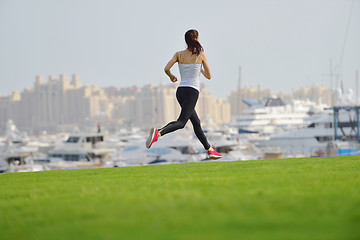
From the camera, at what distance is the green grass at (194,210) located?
292 cm

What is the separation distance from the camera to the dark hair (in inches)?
291

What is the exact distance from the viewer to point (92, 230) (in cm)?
307

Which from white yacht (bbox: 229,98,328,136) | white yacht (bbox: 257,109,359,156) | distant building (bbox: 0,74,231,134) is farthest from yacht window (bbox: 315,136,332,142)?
distant building (bbox: 0,74,231,134)

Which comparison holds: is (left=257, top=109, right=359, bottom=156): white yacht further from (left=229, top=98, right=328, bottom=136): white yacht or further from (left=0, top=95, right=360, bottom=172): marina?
(left=229, top=98, right=328, bottom=136): white yacht

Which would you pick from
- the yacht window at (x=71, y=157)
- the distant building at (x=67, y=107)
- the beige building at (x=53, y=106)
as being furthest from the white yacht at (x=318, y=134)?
the beige building at (x=53, y=106)

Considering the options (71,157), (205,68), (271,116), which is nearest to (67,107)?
(271,116)

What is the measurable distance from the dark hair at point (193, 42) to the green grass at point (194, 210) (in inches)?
106

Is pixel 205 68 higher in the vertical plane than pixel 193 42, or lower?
lower

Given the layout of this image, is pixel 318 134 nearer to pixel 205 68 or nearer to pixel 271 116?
pixel 271 116

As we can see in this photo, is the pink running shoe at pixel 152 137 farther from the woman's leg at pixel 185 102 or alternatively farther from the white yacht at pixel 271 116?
the white yacht at pixel 271 116

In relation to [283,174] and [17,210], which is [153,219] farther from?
[283,174]

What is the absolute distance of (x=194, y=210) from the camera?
3.46 m

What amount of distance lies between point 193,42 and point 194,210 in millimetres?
4179

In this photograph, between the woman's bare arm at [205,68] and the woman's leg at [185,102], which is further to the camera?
the woman's bare arm at [205,68]
